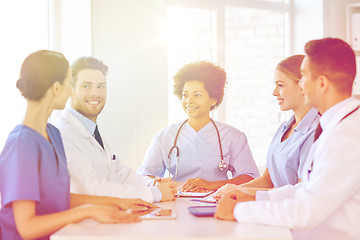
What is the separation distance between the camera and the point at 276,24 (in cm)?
436

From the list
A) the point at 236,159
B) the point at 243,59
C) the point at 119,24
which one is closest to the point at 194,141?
the point at 236,159

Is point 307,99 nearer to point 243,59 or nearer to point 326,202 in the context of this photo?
point 326,202

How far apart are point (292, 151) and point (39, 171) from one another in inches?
50.0

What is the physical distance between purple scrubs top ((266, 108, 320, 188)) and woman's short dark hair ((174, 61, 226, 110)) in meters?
0.68

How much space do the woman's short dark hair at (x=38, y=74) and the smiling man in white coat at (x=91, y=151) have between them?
1.26ft

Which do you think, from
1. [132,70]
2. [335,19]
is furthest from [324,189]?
[335,19]

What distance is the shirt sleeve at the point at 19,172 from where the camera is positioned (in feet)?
4.58

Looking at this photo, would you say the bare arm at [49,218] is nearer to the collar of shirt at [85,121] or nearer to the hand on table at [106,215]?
the hand on table at [106,215]

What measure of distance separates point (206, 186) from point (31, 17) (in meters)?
1.66

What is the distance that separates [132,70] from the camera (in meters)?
3.33

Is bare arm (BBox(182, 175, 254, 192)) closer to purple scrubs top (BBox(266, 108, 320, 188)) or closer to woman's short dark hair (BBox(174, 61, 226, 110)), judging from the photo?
purple scrubs top (BBox(266, 108, 320, 188))

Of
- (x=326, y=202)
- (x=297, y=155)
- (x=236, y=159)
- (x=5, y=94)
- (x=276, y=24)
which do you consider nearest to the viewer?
(x=326, y=202)

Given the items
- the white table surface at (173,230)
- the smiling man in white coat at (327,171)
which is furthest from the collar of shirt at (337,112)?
the white table surface at (173,230)

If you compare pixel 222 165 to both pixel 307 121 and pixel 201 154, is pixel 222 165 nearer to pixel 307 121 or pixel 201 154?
pixel 201 154
